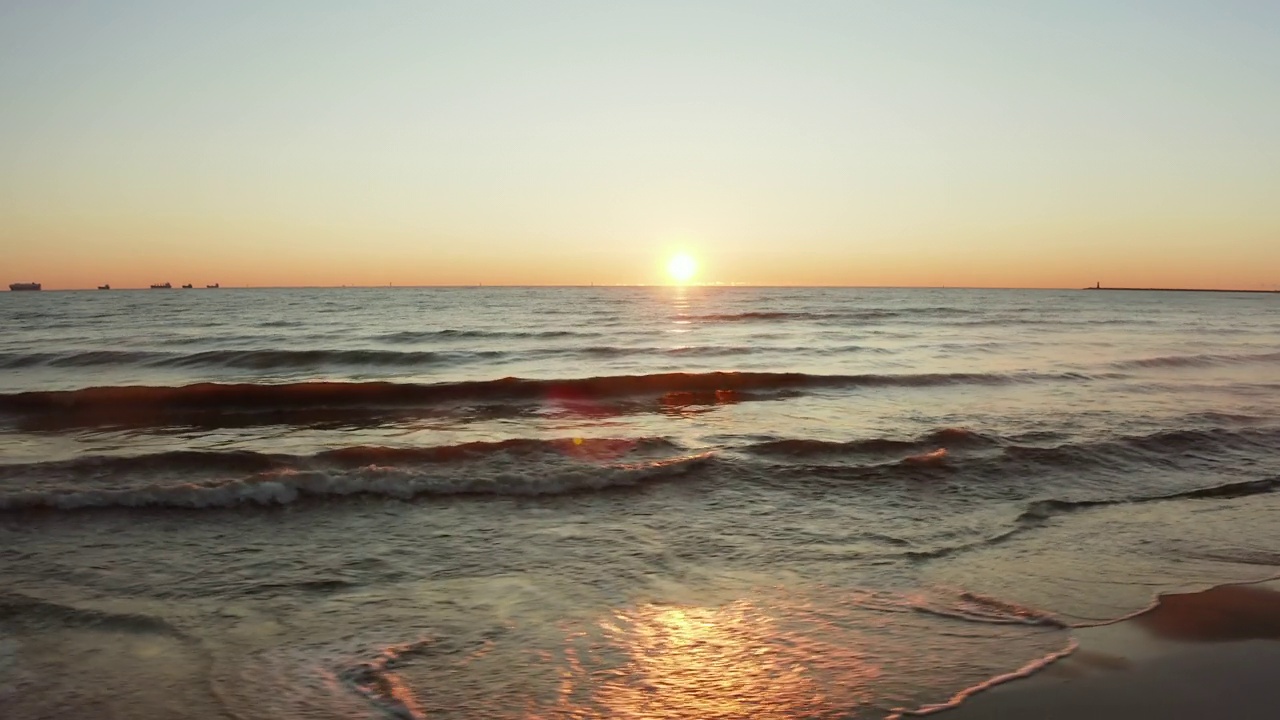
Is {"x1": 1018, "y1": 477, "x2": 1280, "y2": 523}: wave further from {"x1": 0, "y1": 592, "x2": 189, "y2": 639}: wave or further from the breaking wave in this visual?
{"x1": 0, "y1": 592, "x2": 189, "y2": 639}: wave

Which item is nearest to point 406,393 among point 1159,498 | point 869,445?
point 869,445

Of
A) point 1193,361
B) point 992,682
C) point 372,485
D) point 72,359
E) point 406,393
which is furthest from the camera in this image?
point 1193,361

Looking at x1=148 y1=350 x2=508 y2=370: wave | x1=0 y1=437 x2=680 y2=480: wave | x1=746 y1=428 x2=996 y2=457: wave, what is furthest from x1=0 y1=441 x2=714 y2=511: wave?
x1=148 y1=350 x2=508 y2=370: wave

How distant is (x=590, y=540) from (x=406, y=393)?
37.5ft

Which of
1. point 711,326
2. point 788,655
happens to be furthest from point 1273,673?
point 711,326

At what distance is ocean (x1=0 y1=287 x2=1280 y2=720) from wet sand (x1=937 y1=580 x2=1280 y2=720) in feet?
0.60

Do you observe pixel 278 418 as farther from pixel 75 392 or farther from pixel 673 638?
pixel 673 638

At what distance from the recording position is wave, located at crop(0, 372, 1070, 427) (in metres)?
15.9

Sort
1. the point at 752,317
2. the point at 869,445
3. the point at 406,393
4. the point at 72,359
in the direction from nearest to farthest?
the point at 869,445 → the point at 406,393 → the point at 72,359 → the point at 752,317

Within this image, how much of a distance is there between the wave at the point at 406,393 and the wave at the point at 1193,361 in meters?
4.69

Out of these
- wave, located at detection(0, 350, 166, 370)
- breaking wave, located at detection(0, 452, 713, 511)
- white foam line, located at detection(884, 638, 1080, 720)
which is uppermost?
wave, located at detection(0, 350, 166, 370)

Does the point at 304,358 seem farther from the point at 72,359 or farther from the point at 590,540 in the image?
the point at 590,540

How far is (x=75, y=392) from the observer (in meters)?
16.8

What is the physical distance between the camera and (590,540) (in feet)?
23.8
